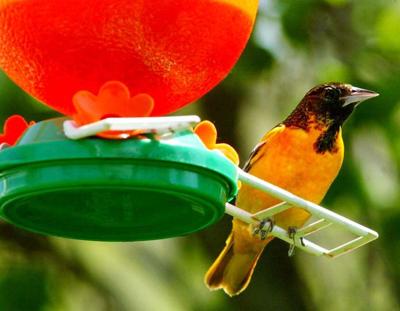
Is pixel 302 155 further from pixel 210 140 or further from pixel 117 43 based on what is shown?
pixel 117 43

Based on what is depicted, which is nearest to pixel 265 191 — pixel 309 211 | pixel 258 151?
pixel 309 211

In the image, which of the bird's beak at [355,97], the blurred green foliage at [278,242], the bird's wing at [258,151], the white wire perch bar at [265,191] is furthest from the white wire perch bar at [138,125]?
the blurred green foliage at [278,242]

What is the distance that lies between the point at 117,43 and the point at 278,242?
15.8ft

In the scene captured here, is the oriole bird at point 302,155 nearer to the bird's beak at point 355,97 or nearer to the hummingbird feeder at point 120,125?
the bird's beak at point 355,97

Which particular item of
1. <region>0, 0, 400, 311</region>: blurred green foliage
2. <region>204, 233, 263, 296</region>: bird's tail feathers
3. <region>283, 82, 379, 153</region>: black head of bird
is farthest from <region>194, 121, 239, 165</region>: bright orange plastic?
<region>0, 0, 400, 311</region>: blurred green foliage

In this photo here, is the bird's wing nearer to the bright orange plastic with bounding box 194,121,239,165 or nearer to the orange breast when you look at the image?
the orange breast

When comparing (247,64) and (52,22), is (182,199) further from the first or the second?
(247,64)

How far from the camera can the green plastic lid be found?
3113 mm

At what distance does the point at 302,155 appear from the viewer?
550cm

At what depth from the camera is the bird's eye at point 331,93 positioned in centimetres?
548

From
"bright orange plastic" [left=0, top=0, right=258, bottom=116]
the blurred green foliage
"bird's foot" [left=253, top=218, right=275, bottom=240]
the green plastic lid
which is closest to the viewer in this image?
the green plastic lid

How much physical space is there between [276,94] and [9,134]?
4355mm

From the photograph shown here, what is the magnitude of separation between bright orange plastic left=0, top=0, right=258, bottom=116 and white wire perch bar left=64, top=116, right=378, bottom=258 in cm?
Result: 23

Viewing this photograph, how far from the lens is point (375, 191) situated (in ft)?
23.5
